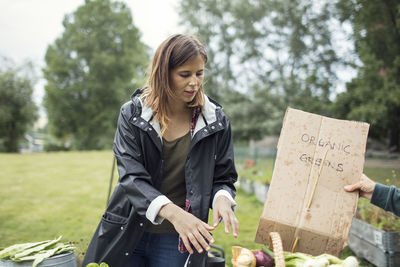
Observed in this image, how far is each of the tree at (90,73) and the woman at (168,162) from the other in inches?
981

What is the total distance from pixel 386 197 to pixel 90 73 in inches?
1069

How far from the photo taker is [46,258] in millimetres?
1661

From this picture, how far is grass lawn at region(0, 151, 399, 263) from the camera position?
175 inches

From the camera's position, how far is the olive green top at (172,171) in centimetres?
170

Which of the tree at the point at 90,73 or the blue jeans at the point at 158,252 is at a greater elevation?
the tree at the point at 90,73

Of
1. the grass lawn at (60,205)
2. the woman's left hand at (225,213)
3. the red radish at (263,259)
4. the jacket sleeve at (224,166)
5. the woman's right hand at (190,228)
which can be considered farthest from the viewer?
the grass lawn at (60,205)

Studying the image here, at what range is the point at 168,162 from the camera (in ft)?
5.59

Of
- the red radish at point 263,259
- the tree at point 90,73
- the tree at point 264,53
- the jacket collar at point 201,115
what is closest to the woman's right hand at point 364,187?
the red radish at point 263,259

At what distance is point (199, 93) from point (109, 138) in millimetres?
25482

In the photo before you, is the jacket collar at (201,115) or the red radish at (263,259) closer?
the jacket collar at (201,115)

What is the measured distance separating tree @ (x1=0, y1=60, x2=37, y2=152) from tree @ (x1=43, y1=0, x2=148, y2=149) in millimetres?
5632

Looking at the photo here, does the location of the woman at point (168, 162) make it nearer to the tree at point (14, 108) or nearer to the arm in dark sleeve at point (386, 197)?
the arm in dark sleeve at point (386, 197)

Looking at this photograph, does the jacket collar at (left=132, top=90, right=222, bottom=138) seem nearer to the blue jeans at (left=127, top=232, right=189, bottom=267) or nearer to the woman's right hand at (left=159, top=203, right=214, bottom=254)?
the woman's right hand at (left=159, top=203, right=214, bottom=254)

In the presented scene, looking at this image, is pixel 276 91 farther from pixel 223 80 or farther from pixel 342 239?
pixel 342 239
